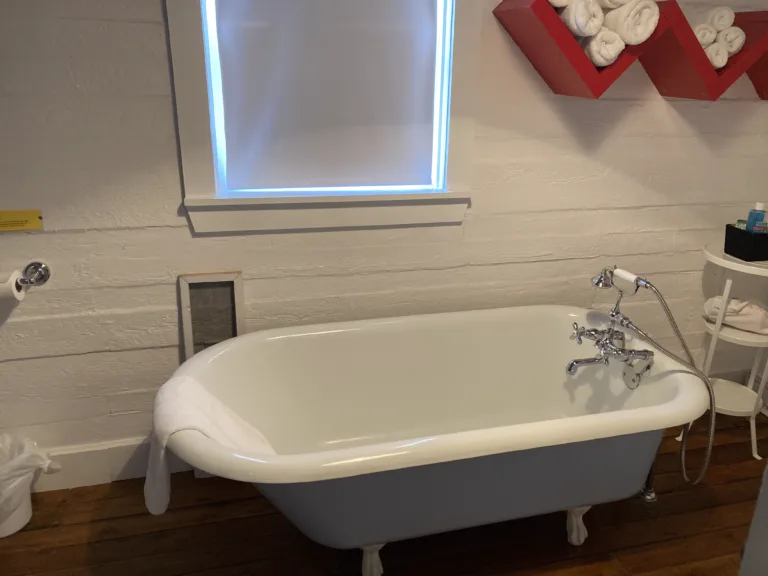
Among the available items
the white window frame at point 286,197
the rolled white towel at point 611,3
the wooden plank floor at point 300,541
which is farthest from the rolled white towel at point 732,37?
the wooden plank floor at point 300,541

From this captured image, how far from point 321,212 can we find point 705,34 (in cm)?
133

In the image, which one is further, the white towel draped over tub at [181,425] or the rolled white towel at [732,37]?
the rolled white towel at [732,37]

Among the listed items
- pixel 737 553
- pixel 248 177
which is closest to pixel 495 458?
pixel 737 553

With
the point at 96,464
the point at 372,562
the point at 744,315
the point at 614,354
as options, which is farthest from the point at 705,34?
the point at 96,464

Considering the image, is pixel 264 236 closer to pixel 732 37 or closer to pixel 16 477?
pixel 16 477

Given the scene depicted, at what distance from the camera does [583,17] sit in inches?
67.6

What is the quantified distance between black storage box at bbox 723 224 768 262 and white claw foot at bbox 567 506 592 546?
1.05 metres

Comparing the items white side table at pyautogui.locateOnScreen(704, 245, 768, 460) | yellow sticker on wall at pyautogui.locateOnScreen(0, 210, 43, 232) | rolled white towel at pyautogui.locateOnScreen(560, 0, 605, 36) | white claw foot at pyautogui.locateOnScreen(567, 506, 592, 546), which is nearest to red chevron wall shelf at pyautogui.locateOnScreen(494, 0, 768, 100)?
rolled white towel at pyautogui.locateOnScreen(560, 0, 605, 36)

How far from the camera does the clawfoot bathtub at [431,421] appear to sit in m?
1.33

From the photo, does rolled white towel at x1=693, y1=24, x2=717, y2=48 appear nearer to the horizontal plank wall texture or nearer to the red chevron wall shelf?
the red chevron wall shelf

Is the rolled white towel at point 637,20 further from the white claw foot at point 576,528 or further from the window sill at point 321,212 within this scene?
the white claw foot at point 576,528

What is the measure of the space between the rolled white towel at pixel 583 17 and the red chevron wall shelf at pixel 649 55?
28 millimetres

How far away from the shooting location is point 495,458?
1.43 m

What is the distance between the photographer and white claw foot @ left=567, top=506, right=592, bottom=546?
1.75m
